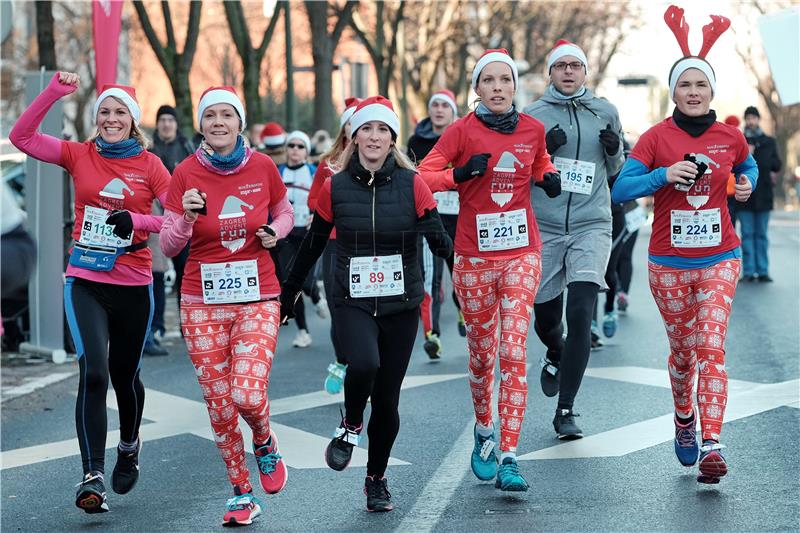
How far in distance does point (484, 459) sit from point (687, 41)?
8.12 feet

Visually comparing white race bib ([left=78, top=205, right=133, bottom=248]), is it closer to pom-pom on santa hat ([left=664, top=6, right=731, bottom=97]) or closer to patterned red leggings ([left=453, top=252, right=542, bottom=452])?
patterned red leggings ([left=453, top=252, right=542, bottom=452])

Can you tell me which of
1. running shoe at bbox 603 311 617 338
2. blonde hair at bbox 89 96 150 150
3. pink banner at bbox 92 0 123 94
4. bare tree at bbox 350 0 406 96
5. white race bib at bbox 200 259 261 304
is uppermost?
bare tree at bbox 350 0 406 96

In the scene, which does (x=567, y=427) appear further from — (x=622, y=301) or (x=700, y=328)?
(x=622, y=301)

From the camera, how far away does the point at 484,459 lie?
7.05 m

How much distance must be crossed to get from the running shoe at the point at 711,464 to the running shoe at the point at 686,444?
1.21ft

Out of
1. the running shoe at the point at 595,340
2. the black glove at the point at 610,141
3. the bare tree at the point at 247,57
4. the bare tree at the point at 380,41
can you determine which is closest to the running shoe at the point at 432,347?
the running shoe at the point at 595,340

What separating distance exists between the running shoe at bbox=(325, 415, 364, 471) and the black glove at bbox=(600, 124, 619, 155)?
2.59 meters

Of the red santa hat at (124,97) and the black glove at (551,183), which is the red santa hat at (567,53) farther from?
the red santa hat at (124,97)

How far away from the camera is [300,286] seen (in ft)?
22.3

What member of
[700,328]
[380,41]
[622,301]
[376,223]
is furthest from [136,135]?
[380,41]

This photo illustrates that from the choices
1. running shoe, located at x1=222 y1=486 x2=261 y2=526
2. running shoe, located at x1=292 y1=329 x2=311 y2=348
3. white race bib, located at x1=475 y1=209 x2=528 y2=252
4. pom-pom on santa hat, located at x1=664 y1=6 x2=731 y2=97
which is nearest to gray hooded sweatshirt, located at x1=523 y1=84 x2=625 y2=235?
pom-pom on santa hat, located at x1=664 y1=6 x2=731 y2=97

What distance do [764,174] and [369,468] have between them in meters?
13.9

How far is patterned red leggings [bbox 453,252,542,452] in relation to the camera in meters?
6.99

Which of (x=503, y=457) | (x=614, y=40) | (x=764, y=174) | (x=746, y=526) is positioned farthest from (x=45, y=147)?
(x=614, y=40)
